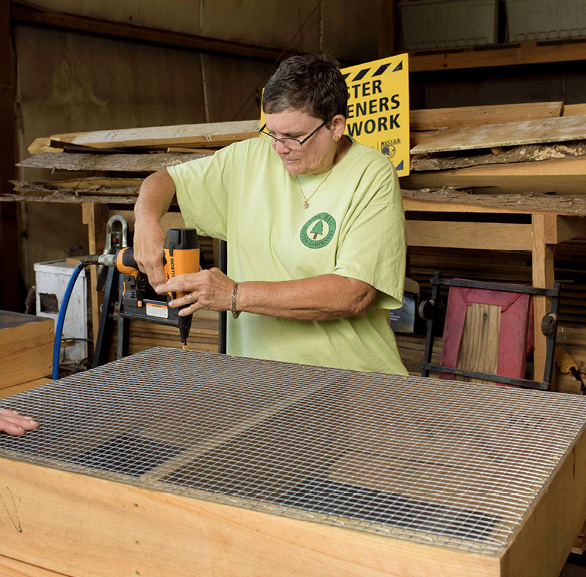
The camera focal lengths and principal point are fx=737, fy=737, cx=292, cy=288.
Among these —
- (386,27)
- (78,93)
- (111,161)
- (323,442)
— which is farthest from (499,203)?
(78,93)

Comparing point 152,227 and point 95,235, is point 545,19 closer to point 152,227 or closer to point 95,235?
point 95,235

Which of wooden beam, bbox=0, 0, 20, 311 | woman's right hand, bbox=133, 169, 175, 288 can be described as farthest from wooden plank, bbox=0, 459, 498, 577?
wooden beam, bbox=0, 0, 20, 311

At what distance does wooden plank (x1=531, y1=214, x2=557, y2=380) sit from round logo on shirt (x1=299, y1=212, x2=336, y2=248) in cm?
116

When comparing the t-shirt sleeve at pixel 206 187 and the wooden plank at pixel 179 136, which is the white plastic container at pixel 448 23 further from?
the t-shirt sleeve at pixel 206 187

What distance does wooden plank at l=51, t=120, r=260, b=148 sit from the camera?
350cm

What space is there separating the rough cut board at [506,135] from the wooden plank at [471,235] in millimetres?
303

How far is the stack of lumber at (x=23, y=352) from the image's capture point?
2229 millimetres

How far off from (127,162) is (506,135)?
1.93m

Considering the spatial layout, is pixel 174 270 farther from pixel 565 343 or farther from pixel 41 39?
pixel 41 39

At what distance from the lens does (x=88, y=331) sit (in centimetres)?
411

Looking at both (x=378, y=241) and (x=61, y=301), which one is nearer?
(x=378, y=241)

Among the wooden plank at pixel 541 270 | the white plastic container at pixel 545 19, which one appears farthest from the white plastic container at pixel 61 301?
the white plastic container at pixel 545 19

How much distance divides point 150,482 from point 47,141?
3.55 metres

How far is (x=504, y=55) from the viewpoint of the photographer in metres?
5.09
